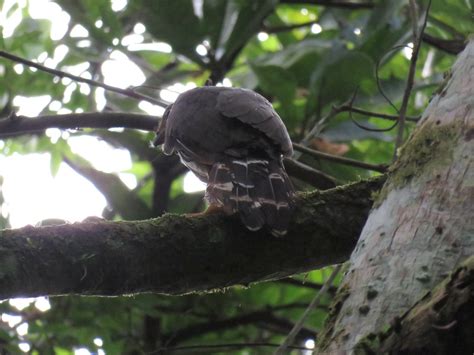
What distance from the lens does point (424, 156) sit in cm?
250

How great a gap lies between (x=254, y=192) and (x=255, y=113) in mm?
621

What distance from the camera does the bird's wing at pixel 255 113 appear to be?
3797mm

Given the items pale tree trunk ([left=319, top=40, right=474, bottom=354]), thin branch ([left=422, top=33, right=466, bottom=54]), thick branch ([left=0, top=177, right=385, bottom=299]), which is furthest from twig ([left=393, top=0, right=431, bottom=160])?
thin branch ([left=422, top=33, right=466, bottom=54])

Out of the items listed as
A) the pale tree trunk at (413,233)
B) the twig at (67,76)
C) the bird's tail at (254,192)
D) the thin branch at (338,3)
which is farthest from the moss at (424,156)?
the thin branch at (338,3)

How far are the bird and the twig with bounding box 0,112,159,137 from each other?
0.25 metres

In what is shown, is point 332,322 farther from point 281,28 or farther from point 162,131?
point 281,28

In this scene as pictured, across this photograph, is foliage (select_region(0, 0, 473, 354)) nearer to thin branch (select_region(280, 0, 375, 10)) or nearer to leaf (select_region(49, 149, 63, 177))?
leaf (select_region(49, 149, 63, 177))

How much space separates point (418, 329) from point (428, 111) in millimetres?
1172

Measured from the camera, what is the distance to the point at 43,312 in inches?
208

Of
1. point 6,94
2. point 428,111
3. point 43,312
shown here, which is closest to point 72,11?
point 6,94

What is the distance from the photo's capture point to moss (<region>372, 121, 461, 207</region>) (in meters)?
2.46

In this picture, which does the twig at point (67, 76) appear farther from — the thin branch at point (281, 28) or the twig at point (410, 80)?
the thin branch at point (281, 28)

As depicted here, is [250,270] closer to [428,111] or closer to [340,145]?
[428,111]

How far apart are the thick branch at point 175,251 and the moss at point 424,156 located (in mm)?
743
